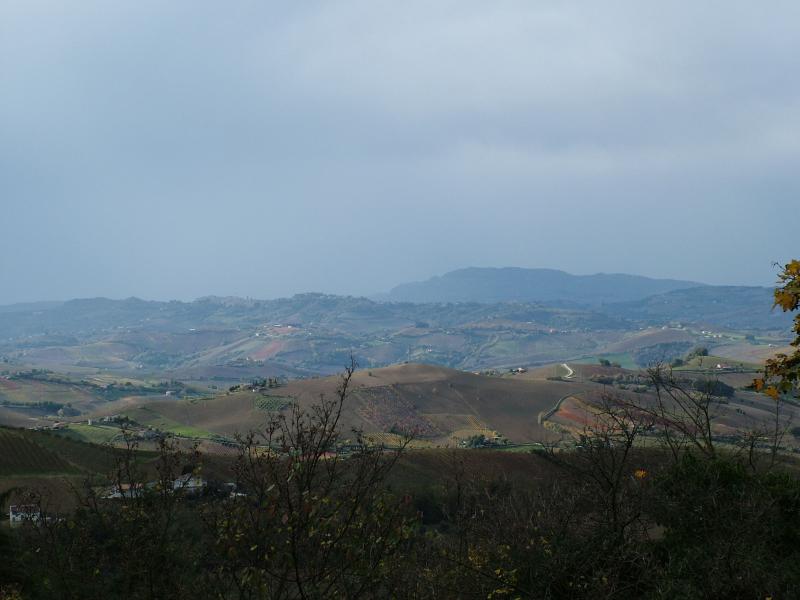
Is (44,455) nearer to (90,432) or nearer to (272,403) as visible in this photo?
(90,432)

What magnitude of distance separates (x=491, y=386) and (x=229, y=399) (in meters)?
50.4

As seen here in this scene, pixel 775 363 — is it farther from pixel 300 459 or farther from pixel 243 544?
pixel 243 544

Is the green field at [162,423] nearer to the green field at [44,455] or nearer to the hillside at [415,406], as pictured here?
the hillside at [415,406]

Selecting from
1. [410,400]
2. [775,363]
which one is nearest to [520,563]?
[775,363]

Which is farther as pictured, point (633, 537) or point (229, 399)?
point (229, 399)

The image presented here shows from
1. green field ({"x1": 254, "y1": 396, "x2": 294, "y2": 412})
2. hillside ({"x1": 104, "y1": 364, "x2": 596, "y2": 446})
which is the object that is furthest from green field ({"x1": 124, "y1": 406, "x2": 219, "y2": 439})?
green field ({"x1": 254, "y1": 396, "x2": 294, "y2": 412})

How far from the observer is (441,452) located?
8669 cm

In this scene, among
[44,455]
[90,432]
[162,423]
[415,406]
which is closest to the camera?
[44,455]

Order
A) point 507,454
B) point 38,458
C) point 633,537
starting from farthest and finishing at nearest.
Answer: point 507,454
point 38,458
point 633,537

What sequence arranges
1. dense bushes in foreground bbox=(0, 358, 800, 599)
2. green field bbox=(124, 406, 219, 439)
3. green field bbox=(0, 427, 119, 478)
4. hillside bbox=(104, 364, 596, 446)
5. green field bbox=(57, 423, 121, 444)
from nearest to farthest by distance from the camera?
dense bushes in foreground bbox=(0, 358, 800, 599)
green field bbox=(0, 427, 119, 478)
green field bbox=(57, 423, 121, 444)
green field bbox=(124, 406, 219, 439)
hillside bbox=(104, 364, 596, 446)

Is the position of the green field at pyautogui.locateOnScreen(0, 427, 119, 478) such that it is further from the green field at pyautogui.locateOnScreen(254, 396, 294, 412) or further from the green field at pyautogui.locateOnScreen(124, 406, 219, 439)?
the green field at pyautogui.locateOnScreen(254, 396, 294, 412)

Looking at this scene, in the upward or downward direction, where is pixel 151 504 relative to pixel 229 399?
upward

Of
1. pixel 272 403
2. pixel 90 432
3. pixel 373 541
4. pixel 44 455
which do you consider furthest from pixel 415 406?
pixel 373 541

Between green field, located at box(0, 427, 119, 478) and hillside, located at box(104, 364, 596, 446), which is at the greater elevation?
green field, located at box(0, 427, 119, 478)
